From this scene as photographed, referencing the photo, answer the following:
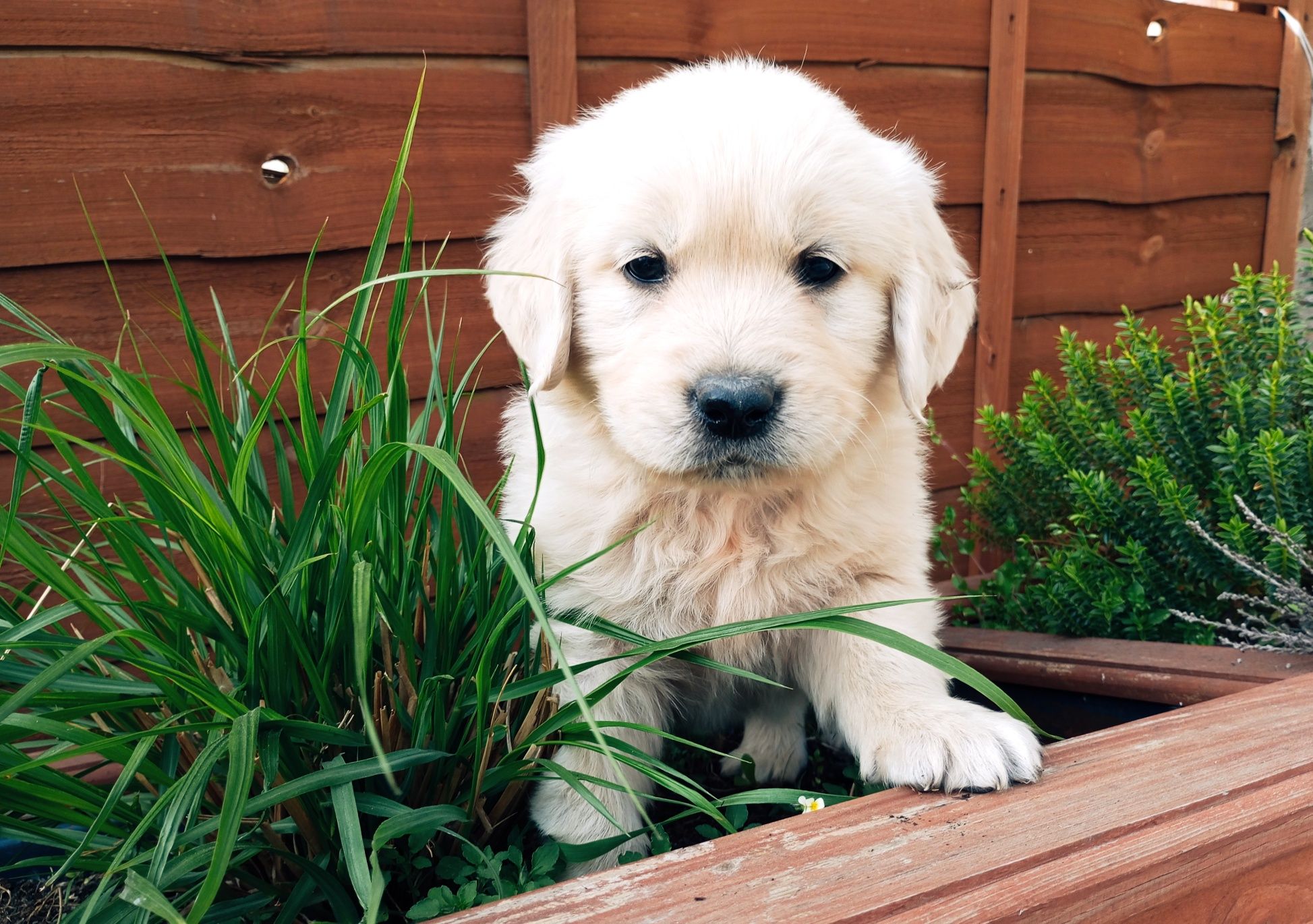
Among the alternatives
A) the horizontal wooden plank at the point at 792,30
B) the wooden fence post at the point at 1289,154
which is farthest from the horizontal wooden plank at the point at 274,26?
the wooden fence post at the point at 1289,154

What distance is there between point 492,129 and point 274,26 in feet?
1.92

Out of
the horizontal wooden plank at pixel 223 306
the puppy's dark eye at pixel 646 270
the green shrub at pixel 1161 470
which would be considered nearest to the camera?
the puppy's dark eye at pixel 646 270

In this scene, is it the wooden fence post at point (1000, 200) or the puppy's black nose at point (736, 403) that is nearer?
the puppy's black nose at point (736, 403)

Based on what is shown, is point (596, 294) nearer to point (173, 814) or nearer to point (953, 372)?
point (173, 814)

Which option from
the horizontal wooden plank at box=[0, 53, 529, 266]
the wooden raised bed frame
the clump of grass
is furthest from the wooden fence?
the wooden raised bed frame

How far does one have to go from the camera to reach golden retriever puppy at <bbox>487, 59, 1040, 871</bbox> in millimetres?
1552

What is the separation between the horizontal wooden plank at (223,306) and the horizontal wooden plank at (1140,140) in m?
2.25

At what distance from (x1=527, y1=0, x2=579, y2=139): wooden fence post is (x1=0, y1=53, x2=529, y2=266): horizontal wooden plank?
2.6 inches

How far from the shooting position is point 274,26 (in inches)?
94.4

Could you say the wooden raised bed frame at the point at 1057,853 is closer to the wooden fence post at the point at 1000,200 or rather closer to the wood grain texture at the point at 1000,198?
the wooden fence post at the point at 1000,200

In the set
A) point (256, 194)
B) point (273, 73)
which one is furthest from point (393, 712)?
point (273, 73)

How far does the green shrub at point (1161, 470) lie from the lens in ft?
6.74

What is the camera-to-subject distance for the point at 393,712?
142 centimetres

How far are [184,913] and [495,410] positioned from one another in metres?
1.78
